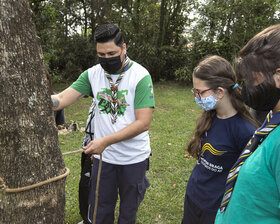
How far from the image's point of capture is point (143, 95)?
82.3 inches

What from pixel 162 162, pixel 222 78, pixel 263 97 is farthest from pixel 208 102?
pixel 162 162

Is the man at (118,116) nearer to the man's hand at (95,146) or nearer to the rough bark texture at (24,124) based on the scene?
the man's hand at (95,146)

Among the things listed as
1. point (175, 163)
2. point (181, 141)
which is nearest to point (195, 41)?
point (181, 141)

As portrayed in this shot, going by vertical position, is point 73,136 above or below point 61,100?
below

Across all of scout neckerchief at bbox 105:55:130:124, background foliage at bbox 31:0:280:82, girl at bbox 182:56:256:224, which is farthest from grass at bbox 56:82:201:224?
background foliage at bbox 31:0:280:82

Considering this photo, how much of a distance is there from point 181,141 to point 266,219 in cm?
469

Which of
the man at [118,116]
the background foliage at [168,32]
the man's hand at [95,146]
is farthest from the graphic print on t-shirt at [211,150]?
the background foliage at [168,32]

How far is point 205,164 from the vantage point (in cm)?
187

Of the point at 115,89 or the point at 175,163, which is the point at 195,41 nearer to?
the point at 175,163

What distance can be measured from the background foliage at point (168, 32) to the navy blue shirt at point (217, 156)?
971cm

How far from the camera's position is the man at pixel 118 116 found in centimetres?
209

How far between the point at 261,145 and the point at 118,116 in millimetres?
1308

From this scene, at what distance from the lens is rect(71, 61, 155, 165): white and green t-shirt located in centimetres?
211

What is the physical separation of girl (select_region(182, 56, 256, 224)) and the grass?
1.47 meters
